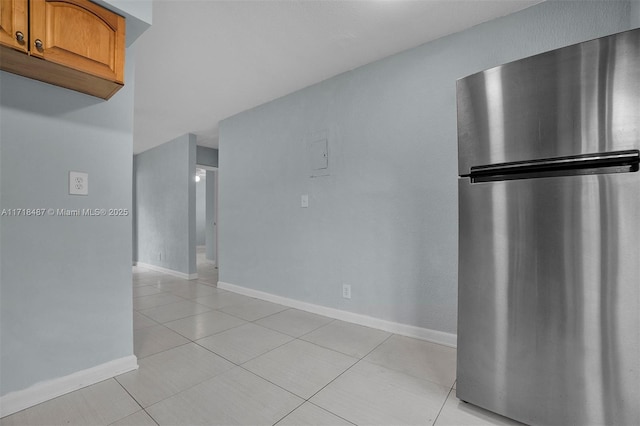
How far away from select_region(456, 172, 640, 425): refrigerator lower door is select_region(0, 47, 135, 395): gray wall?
6.77 ft

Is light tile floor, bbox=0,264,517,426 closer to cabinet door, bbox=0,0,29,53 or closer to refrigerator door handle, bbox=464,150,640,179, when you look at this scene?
refrigerator door handle, bbox=464,150,640,179

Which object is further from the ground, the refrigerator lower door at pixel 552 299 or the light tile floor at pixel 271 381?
the refrigerator lower door at pixel 552 299

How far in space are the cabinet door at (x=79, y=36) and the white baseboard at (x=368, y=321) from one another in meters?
2.47

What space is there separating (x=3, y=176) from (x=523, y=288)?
259cm

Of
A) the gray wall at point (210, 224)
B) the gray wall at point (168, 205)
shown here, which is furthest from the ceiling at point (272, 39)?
the gray wall at point (210, 224)

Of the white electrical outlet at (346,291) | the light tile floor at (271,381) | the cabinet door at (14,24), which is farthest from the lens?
the white electrical outlet at (346,291)

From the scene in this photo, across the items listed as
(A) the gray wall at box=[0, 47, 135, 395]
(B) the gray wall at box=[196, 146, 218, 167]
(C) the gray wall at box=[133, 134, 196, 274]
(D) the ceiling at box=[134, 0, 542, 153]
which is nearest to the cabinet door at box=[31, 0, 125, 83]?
(A) the gray wall at box=[0, 47, 135, 395]

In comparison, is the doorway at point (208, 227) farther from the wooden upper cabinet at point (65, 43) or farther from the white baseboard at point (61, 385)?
the wooden upper cabinet at point (65, 43)

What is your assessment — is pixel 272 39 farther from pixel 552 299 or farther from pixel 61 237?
pixel 552 299

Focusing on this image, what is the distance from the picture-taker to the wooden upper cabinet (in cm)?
119

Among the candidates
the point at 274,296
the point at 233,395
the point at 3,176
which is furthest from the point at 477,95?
the point at 274,296

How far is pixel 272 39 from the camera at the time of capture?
220 centimetres

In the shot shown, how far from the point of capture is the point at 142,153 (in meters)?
5.88

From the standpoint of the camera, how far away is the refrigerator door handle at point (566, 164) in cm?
105
